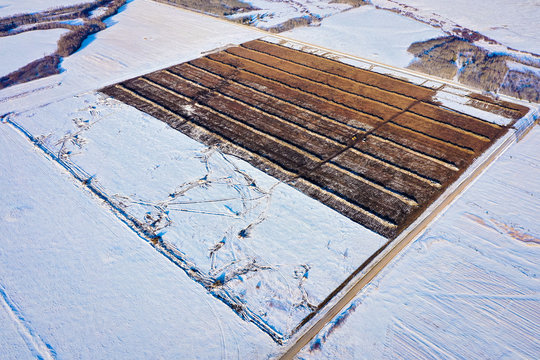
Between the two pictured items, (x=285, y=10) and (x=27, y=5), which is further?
(x=27, y=5)

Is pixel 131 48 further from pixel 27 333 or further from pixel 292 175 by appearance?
pixel 27 333

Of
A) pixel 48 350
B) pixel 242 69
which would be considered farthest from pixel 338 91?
pixel 48 350

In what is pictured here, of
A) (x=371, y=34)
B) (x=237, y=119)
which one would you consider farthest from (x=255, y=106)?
(x=371, y=34)

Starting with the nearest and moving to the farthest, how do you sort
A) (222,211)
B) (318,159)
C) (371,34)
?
(222,211), (318,159), (371,34)

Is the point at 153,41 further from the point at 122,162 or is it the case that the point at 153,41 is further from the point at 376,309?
the point at 376,309

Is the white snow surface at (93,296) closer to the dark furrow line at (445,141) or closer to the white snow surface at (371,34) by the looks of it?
the dark furrow line at (445,141)

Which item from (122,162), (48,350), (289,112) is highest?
(289,112)
